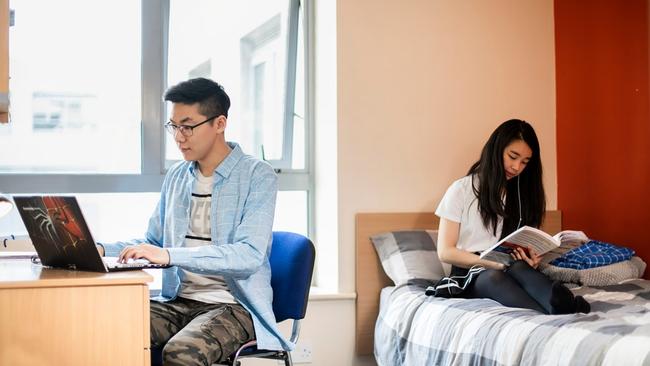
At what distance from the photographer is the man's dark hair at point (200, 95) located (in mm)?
2463

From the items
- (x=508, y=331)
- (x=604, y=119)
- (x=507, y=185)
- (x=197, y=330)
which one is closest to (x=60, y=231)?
(x=197, y=330)

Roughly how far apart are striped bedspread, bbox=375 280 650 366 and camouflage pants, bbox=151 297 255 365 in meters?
0.76

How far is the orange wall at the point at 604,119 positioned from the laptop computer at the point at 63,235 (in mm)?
2408

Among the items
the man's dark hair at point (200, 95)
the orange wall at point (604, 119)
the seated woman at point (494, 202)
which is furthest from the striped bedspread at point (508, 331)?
the man's dark hair at point (200, 95)

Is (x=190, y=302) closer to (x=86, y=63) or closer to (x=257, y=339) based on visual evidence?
(x=257, y=339)

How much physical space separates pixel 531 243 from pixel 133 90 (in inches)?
68.9

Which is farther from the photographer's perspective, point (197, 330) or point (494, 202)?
point (494, 202)

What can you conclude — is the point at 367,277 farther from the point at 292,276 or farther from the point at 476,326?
the point at 292,276

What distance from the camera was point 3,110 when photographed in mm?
2074

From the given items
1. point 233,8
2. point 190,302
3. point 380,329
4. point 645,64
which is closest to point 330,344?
point 380,329

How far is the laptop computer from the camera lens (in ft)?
6.04

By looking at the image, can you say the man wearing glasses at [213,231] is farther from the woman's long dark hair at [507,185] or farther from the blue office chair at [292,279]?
the woman's long dark hair at [507,185]

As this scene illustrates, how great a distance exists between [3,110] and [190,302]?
2.49ft

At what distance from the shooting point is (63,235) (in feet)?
6.28
